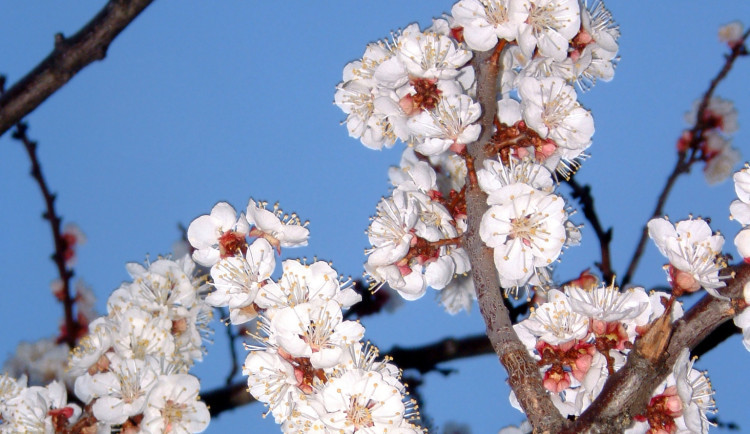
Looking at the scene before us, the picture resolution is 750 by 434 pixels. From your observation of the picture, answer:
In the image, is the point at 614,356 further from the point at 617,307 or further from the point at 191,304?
the point at 191,304

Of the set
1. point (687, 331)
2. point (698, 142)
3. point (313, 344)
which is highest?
point (698, 142)

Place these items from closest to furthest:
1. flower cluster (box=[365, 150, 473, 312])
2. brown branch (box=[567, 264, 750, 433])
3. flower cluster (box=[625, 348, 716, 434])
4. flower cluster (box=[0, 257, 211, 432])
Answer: brown branch (box=[567, 264, 750, 433]), flower cluster (box=[625, 348, 716, 434]), flower cluster (box=[365, 150, 473, 312]), flower cluster (box=[0, 257, 211, 432])

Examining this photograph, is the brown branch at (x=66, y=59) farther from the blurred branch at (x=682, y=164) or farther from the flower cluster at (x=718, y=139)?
the flower cluster at (x=718, y=139)

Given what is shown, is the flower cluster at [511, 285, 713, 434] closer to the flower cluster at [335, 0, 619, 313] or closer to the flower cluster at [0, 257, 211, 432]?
the flower cluster at [335, 0, 619, 313]

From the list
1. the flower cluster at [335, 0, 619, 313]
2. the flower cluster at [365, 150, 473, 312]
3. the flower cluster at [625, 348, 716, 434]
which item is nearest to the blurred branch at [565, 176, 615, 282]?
the flower cluster at [335, 0, 619, 313]

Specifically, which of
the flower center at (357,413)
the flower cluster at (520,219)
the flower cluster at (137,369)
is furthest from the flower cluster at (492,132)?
the flower cluster at (137,369)

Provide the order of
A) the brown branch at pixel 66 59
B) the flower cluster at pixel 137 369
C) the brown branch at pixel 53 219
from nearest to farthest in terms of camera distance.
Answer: the flower cluster at pixel 137 369
the brown branch at pixel 66 59
the brown branch at pixel 53 219

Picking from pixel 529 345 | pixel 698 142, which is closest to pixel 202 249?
pixel 529 345
